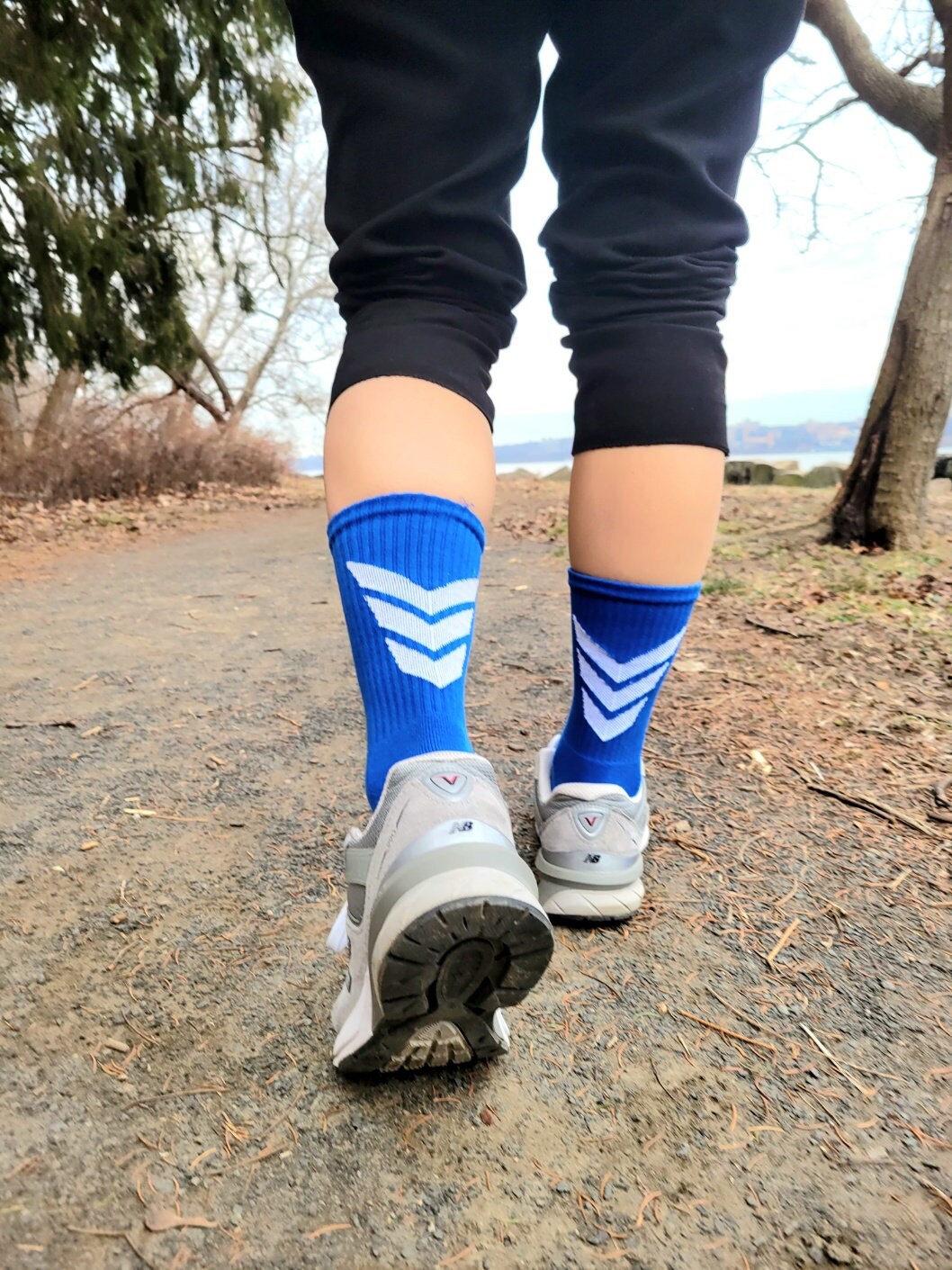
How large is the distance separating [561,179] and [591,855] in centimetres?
76

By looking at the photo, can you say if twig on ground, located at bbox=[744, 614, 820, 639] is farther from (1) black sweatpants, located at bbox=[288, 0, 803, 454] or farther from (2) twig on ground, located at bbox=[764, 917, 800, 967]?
(1) black sweatpants, located at bbox=[288, 0, 803, 454]

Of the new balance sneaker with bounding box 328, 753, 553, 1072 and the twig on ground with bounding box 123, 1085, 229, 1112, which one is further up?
the new balance sneaker with bounding box 328, 753, 553, 1072

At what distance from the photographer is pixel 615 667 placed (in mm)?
960

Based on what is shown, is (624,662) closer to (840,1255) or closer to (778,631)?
(840,1255)

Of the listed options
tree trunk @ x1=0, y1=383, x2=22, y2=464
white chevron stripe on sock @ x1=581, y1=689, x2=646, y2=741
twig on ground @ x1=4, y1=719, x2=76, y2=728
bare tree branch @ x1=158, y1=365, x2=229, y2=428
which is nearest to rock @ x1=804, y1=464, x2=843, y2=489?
bare tree branch @ x1=158, y1=365, x2=229, y2=428

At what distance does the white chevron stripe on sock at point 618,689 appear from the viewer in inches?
38.3

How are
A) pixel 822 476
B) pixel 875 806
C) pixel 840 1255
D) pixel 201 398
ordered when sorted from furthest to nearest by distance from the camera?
pixel 201 398
pixel 822 476
pixel 875 806
pixel 840 1255

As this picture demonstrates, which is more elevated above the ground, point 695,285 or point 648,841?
point 695,285

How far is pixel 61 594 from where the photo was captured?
3141 mm

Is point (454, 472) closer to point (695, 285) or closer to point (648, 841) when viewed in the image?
point (695, 285)

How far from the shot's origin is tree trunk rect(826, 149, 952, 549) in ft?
12.2

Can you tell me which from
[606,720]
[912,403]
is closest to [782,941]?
[606,720]

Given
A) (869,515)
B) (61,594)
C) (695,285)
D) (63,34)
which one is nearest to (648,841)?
(695,285)

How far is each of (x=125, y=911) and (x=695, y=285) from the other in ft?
3.16
